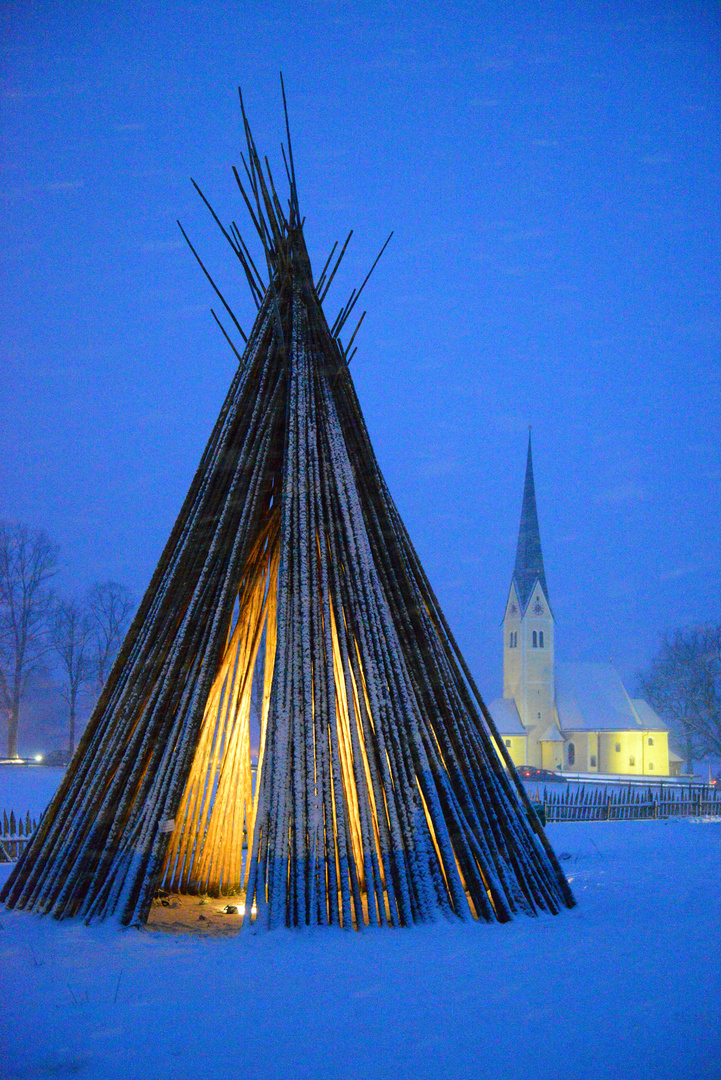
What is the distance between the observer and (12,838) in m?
9.25

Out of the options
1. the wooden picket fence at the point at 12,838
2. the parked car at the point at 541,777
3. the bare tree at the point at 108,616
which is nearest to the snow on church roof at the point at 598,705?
the parked car at the point at 541,777

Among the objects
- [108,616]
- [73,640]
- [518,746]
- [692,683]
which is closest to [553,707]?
[518,746]

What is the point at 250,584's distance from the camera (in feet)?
19.2

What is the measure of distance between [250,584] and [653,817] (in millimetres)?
11939

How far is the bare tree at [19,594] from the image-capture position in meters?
23.3

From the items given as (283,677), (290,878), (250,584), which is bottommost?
(290,878)

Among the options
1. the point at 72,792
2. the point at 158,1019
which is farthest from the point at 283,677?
the point at 158,1019

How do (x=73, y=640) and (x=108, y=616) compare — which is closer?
(x=73, y=640)

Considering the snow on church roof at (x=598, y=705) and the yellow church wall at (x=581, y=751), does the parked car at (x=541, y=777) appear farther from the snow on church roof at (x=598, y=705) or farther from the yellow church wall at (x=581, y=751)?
the snow on church roof at (x=598, y=705)

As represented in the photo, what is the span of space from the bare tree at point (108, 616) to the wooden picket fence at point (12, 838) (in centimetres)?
1702

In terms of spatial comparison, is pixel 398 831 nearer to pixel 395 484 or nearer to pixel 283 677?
pixel 283 677

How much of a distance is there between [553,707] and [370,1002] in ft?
111

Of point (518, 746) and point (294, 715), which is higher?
point (294, 715)

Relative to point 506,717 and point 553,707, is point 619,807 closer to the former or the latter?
point 506,717
